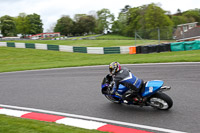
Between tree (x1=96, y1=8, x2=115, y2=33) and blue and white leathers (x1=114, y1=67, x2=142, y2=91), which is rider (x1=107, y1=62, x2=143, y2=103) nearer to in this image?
blue and white leathers (x1=114, y1=67, x2=142, y2=91)

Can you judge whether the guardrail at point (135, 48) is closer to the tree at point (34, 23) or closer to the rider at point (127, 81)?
the rider at point (127, 81)

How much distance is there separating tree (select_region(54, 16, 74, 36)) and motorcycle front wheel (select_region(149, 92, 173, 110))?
10325 cm

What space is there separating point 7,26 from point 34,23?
15.7m

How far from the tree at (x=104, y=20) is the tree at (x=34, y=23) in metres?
35.6

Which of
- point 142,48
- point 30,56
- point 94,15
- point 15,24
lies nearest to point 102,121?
point 142,48

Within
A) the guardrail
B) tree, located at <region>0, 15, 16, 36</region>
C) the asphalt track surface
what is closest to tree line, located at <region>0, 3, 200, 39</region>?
tree, located at <region>0, 15, 16, 36</region>

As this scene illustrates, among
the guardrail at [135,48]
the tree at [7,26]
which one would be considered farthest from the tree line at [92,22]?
the guardrail at [135,48]

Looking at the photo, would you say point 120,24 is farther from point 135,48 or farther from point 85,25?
point 135,48

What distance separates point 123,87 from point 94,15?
370 ft

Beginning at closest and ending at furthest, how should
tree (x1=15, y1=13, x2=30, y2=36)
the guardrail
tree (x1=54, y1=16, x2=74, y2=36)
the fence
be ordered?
the guardrail
the fence
tree (x1=54, y1=16, x2=74, y2=36)
tree (x1=15, y1=13, x2=30, y2=36)

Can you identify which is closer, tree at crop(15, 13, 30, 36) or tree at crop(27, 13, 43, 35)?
tree at crop(15, 13, 30, 36)

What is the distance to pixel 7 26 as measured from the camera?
10494 cm

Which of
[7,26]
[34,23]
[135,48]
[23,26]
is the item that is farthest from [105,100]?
[34,23]

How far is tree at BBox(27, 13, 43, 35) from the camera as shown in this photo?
4483 inches
